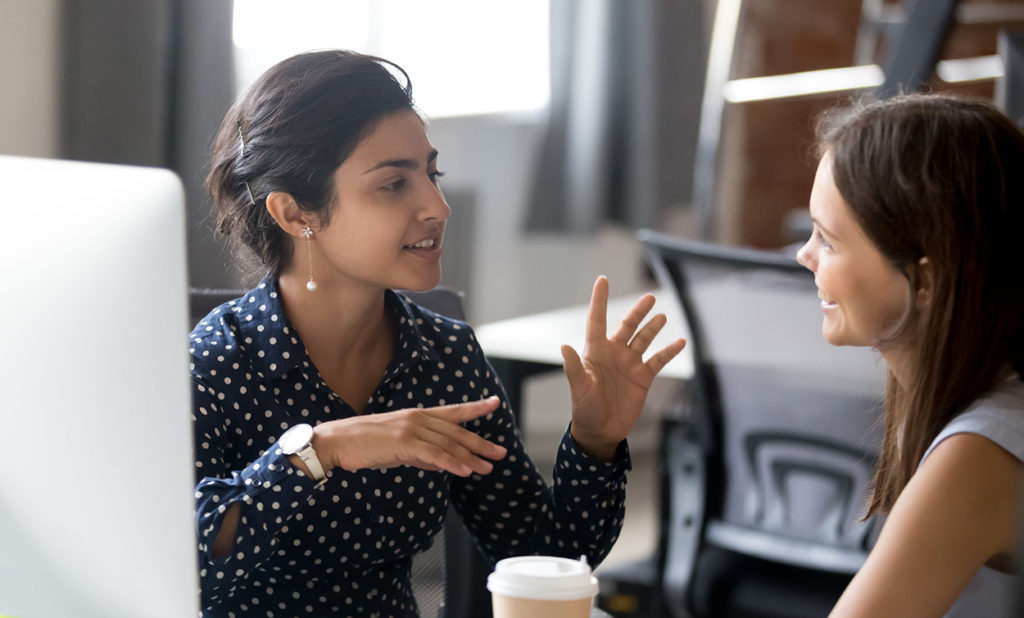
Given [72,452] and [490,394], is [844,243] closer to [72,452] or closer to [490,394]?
[490,394]

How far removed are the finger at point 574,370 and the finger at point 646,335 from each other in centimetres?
6

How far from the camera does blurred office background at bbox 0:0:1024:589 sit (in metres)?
2.43

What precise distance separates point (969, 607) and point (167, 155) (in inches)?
65.0

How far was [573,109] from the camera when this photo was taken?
3518 millimetres

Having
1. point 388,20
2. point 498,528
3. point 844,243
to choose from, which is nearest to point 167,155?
point 388,20

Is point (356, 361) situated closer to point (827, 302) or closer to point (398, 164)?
point (398, 164)

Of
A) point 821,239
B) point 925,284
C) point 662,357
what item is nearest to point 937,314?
point 925,284

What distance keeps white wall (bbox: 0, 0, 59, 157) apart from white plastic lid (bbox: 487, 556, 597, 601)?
4.98 feet

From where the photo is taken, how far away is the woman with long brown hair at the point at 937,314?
825 millimetres

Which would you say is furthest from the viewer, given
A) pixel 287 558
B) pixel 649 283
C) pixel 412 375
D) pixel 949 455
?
pixel 649 283

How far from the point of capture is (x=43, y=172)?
0.67 metres

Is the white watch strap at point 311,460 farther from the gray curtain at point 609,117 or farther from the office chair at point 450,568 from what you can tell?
the gray curtain at point 609,117

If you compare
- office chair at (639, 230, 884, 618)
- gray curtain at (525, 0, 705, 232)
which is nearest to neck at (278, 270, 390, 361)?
office chair at (639, 230, 884, 618)

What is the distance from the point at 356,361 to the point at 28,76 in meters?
1.13
